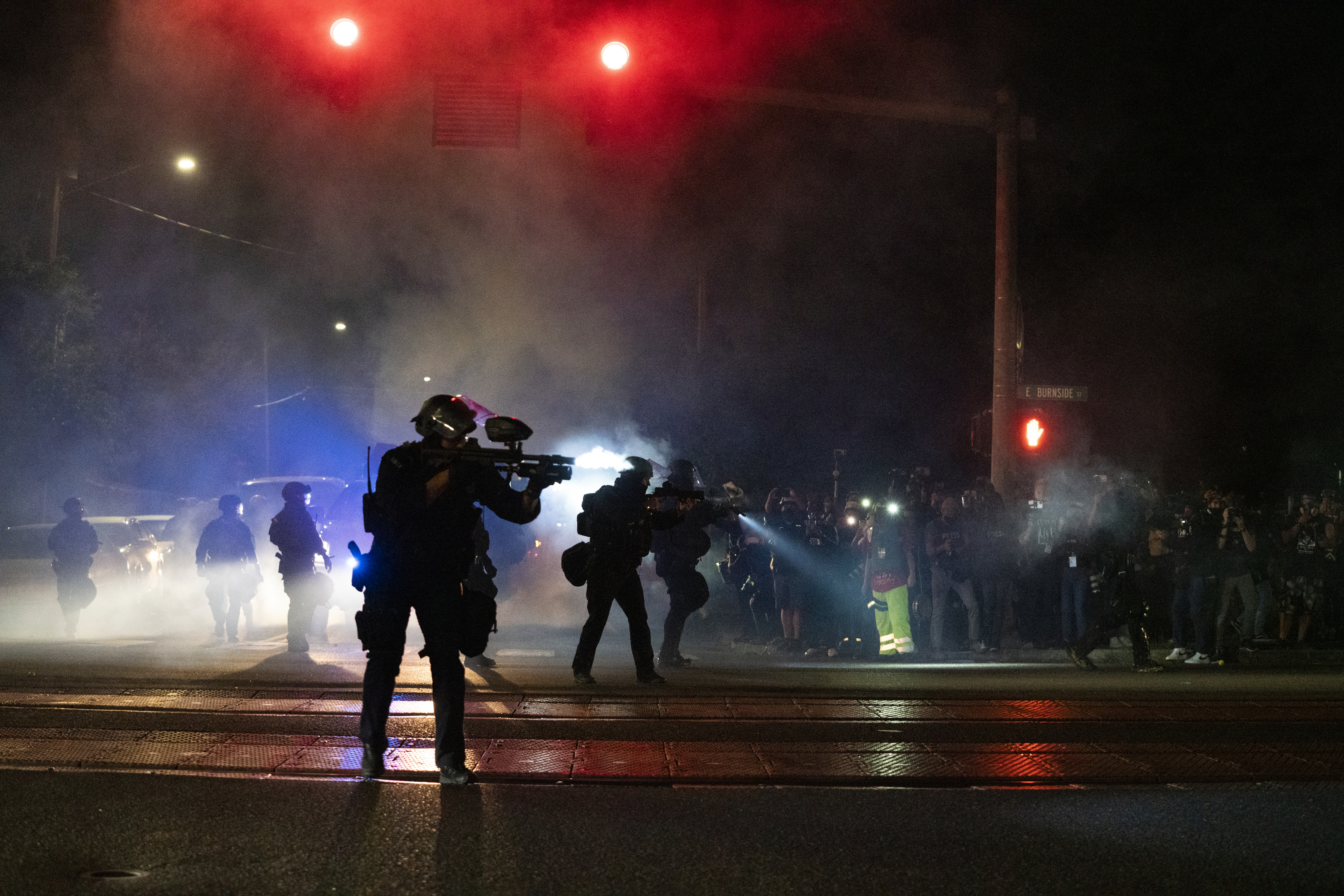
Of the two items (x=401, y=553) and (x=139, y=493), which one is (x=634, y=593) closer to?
(x=401, y=553)

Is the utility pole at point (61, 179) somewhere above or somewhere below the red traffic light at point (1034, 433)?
above

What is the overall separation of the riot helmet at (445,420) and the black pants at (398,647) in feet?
1.95

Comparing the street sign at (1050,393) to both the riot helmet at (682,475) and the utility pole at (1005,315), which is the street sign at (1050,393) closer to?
the utility pole at (1005,315)

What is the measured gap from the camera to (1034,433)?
10602 millimetres

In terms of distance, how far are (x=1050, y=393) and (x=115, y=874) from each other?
8.62 m

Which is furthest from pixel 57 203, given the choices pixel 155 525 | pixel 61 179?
pixel 155 525

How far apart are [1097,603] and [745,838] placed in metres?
6.17

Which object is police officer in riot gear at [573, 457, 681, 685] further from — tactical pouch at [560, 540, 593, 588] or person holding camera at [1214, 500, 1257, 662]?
person holding camera at [1214, 500, 1257, 662]

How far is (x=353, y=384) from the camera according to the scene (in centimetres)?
4497

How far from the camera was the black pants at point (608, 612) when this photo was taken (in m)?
7.38

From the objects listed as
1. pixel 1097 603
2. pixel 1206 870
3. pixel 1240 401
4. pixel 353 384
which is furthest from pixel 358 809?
pixel 353 384

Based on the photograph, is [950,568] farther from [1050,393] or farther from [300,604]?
[300,604]

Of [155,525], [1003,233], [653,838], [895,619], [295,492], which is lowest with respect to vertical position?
[653,838]

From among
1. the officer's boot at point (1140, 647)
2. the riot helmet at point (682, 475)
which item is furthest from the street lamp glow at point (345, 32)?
the officer's boot at point (1140, 647)
